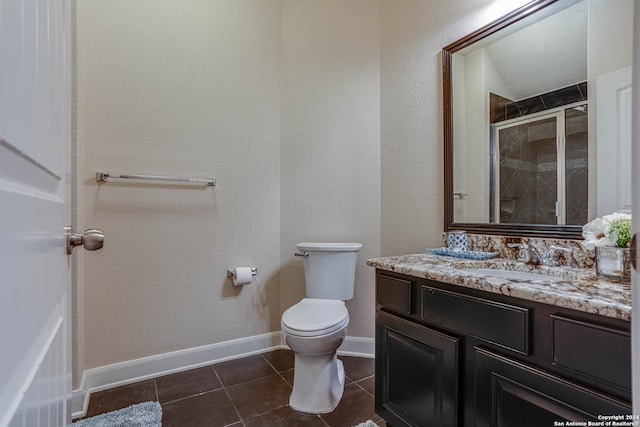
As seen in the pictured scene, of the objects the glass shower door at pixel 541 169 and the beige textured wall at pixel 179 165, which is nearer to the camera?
the glass shower door at pixel 541 169

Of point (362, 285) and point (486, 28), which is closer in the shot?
point (486, 28)

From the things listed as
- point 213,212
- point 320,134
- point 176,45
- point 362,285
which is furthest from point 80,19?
point 362,285

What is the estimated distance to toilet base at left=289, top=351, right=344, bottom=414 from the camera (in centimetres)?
159

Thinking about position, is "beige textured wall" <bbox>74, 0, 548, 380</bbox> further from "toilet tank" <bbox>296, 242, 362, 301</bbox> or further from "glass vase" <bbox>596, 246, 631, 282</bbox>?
"glass vase" <bbox>596, 246, 631, 282</bbox>

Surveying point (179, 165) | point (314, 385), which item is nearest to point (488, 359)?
point (314, 385)

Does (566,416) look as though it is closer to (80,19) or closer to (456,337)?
(456,337)

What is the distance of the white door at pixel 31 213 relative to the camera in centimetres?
31

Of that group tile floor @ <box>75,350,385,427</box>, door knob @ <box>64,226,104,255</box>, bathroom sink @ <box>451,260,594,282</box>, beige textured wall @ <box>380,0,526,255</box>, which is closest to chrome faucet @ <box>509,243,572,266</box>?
bathroom sink @ <box>451,260,594,282</box>

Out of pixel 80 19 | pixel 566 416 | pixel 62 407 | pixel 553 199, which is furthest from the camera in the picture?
pixel 80 19

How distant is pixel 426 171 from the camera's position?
1918 millimetres

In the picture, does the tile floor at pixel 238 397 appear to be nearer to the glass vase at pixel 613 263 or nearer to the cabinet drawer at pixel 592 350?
the cabinet drawer at pixel 592 350

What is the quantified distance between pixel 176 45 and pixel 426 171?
1.82 m

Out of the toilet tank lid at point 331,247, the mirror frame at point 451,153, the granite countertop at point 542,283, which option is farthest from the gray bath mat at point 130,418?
the mirror frame at point 451,153

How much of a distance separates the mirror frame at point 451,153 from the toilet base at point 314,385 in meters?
1.04
